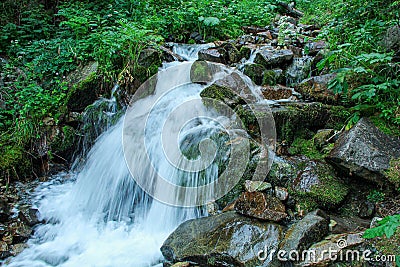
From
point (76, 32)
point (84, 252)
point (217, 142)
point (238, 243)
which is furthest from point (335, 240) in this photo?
point (76, 32)

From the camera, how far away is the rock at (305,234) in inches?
107

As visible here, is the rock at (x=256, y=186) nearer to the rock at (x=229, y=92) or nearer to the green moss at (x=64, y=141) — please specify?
the rock at (x=229, y=92)

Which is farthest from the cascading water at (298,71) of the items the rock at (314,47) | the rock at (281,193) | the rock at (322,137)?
the rock at (281,193)

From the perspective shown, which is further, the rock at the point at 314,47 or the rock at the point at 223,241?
the rock at the point at 314,47

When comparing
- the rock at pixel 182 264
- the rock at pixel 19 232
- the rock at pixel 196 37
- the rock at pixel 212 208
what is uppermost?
the rock at pixel 196 37

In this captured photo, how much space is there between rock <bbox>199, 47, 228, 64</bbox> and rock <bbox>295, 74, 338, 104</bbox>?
210cm

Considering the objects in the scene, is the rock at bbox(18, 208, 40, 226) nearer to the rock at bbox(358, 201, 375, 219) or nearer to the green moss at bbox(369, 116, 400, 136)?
the rock at bbox(358, 201, 375, 219)

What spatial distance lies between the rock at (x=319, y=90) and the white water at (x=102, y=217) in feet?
5.72

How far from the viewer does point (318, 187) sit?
3.45 meters

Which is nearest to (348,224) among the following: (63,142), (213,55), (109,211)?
(109,211)

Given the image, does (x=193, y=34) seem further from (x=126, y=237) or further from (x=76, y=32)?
(x=126, y=237)

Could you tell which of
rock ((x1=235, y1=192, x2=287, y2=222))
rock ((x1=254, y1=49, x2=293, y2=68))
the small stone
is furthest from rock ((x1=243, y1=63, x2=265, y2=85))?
the small stone

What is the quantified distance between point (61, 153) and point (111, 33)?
2.65m

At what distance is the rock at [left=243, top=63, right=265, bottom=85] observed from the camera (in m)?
5.94
